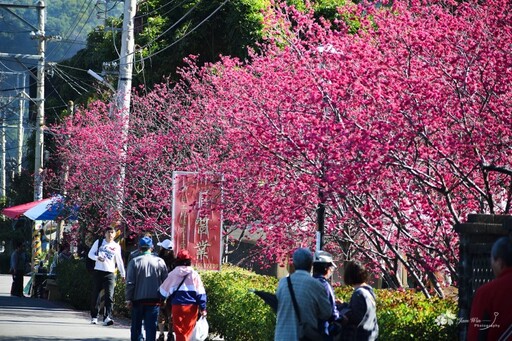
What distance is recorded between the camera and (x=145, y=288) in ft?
54.3

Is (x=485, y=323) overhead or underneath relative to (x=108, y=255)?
underneath

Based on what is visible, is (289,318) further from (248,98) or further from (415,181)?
(248,98)

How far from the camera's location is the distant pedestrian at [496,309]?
282 inches

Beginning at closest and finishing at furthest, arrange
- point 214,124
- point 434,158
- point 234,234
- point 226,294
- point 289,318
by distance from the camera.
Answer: point 289,318 → point 434,158 → point 226,294 → point 214,124 → point 234,234

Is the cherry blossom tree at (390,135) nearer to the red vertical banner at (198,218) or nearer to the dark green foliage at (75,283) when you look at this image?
the red vertical banner at (198,218)

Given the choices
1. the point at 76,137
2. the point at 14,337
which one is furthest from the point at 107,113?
the point at 14,337

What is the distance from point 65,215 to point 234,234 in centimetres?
487

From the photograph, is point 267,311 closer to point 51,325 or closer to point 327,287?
point 327,287

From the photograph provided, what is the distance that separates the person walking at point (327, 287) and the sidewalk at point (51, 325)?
8205 millimetres

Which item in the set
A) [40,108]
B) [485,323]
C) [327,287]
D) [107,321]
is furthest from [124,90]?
[485,323]

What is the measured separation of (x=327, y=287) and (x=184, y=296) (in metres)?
5.02

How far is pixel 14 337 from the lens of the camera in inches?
733

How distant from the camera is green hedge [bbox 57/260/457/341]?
38.0 feet

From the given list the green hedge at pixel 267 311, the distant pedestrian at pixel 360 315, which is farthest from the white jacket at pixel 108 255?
the distant pedestrian at pixel 360 315
